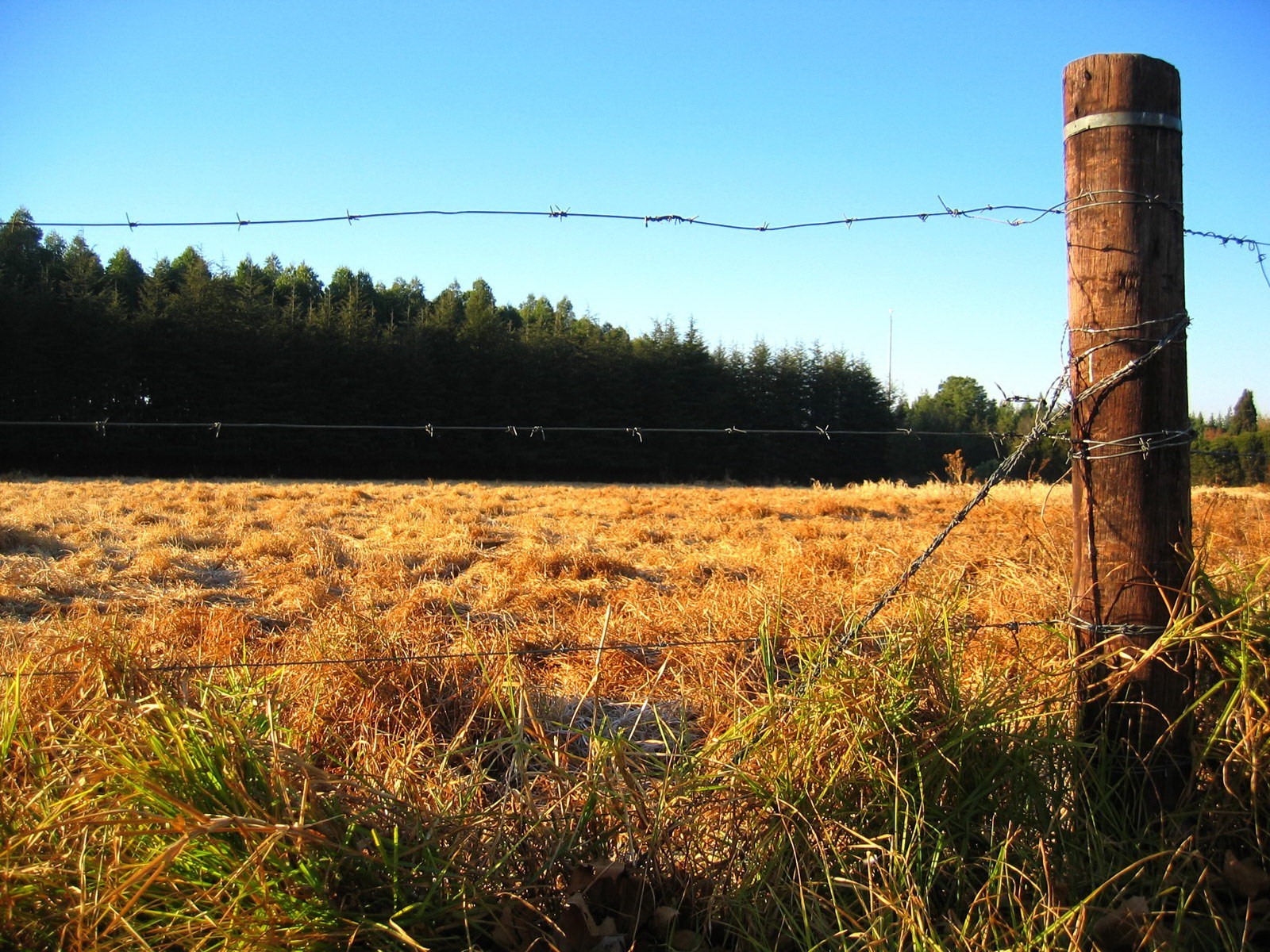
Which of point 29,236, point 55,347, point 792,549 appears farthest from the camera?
point 55,347

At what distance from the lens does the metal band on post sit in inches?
89.5

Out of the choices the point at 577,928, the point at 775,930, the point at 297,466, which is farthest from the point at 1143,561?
the point at 297,466

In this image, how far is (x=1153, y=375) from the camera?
7.44 feet

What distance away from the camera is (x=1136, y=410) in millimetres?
2268

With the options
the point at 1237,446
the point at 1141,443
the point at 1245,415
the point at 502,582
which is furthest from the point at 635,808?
the point at 1245,415

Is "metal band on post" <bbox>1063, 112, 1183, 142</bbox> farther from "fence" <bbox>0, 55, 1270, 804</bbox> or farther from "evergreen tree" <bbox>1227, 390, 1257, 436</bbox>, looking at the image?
"evergreen tree" <bbox>1227, 390, 1257, 436</bbox>

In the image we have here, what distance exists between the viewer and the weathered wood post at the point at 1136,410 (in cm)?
225

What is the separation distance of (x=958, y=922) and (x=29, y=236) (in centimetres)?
1907

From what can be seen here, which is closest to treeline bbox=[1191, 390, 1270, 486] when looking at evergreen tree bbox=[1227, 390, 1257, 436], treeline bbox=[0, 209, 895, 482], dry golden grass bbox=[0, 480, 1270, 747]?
evergreen tree bbox=[1227, 390, 1257, 436]

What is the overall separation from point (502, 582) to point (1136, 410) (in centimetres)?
395

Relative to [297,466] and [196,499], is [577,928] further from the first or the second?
[297,466]

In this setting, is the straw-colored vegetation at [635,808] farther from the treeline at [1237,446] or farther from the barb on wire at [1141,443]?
the treeline at [1237,446]

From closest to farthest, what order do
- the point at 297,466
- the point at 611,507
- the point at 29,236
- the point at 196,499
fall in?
the point at 196,499
the point at 611,507
the point at 29,236
the point at 297,466

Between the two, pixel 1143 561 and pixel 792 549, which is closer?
pixel 1143 561
